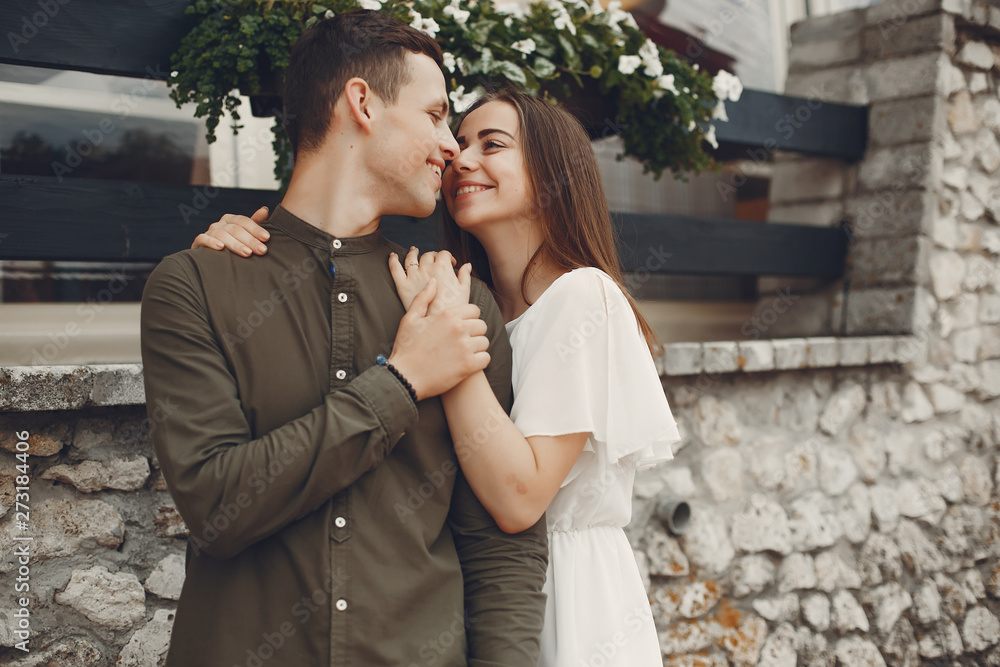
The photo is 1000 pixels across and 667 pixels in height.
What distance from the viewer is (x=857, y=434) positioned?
3.69 meters

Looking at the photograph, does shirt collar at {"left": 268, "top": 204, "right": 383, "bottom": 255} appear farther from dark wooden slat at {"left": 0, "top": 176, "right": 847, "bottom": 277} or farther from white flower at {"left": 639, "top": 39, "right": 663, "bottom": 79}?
white flower at {"left": 639, "top": 39, "right": 663, "bottom": 79}

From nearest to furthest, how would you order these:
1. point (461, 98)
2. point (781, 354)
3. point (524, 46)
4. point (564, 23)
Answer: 1. point (461, 98)
2. point (524, 46)
3. point (564, 23)
4. point (781, 354)

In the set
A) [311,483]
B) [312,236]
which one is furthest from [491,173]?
[311,483]

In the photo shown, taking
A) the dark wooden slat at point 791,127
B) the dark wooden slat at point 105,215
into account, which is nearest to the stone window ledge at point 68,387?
the dark wooden slat at point 105,215

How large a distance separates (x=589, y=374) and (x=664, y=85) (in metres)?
1.62

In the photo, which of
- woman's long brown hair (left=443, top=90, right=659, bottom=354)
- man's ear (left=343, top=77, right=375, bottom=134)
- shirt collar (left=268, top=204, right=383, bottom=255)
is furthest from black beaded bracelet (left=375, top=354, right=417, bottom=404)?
woman's long brown hair (left=443, top=90, right=659, bottom=354)

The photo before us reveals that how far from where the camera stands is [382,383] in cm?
137

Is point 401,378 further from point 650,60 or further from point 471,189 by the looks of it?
point 650,60

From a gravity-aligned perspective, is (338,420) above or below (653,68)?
below

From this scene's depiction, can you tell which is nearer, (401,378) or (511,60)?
(401,378)

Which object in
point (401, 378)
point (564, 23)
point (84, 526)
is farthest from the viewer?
point (564, 23)

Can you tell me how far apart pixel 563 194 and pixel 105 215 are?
1.38 meters

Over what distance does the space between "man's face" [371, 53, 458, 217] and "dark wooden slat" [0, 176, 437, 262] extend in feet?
3.45

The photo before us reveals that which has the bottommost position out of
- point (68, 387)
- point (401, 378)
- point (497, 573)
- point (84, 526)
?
point (84, 526)
